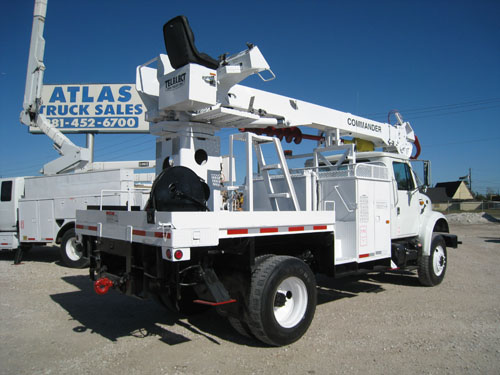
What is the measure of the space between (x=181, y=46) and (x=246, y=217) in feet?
8.83

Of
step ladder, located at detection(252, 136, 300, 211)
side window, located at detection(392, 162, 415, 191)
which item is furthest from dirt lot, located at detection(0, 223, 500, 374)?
side window, located at detection(392, 162, 415, 191)

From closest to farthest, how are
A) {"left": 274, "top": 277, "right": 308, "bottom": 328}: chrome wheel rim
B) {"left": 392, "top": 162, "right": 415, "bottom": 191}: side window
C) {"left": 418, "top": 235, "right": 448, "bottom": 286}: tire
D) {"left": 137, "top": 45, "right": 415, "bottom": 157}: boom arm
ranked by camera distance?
{"left": 274, "top": 277, "right": 308, "bottom": 328}: chrome wheel rim, {"left": 137, "top": 45, "right": 415, "bottom": 157}: boom arm, {"left": 392, "top": 162, "right": 415, "bottom": 191}: side window, {"left": 418, "top": 235, "right": 448, "bottom": 286}: tire

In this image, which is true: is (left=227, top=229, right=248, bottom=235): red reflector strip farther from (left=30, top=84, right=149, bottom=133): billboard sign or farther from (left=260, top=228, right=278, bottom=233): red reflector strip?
(left=30, top=84, right=149, bottom=133): billboard sign

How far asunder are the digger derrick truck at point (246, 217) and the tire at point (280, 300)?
12 millimetres

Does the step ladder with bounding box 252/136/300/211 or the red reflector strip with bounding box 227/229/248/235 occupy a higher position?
the step ladder with bounding box 252/136/300/211

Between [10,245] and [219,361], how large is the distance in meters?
10.0

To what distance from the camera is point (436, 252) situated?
7984mm

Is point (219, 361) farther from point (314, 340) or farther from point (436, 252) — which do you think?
point (436, 252)

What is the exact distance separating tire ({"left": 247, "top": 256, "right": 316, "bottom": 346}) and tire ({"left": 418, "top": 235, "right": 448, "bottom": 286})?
3722mm

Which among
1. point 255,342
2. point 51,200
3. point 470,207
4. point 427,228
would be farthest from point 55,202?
point 470,207

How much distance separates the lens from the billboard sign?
23031 mm

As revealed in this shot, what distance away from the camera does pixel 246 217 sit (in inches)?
169

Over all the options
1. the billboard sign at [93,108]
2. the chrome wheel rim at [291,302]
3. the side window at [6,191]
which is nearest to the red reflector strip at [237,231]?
the chrome wheel rim at [291,302]

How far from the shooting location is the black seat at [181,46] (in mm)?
5445
